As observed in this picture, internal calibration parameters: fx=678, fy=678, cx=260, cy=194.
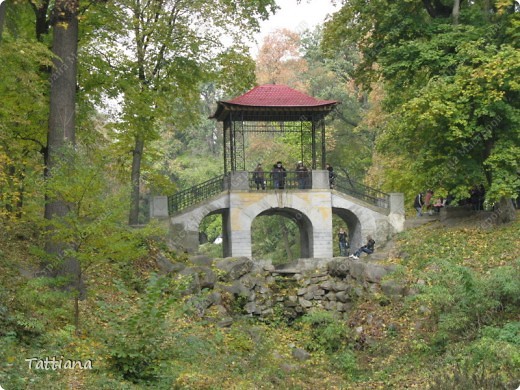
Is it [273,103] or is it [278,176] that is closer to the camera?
[273,103]

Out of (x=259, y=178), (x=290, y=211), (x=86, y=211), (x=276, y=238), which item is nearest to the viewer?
(x=86, y=211)

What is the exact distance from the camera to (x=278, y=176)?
84.0 feet

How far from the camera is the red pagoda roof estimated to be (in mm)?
24781

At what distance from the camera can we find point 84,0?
1734cm

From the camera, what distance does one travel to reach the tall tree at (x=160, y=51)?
21234 millimetres

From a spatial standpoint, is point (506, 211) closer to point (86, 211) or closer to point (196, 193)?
point (196, 193)

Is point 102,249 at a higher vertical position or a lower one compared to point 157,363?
higher

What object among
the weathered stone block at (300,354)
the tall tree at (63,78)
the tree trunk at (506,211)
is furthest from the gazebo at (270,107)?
the tall tree at (63,78)

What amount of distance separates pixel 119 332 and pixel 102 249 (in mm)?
2008

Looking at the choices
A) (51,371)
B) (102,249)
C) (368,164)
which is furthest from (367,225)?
(51,371)

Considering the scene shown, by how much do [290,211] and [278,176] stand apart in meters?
1.57

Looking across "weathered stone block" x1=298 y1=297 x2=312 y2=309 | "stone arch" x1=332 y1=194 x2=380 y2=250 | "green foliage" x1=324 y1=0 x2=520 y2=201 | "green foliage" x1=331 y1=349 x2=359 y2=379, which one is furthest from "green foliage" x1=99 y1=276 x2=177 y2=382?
"stone arch" x1=332 y1=194 x2=380 y2=250

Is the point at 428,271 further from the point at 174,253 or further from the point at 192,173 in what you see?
the point at 192,173

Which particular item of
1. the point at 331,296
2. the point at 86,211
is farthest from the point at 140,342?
the point at 331,296
